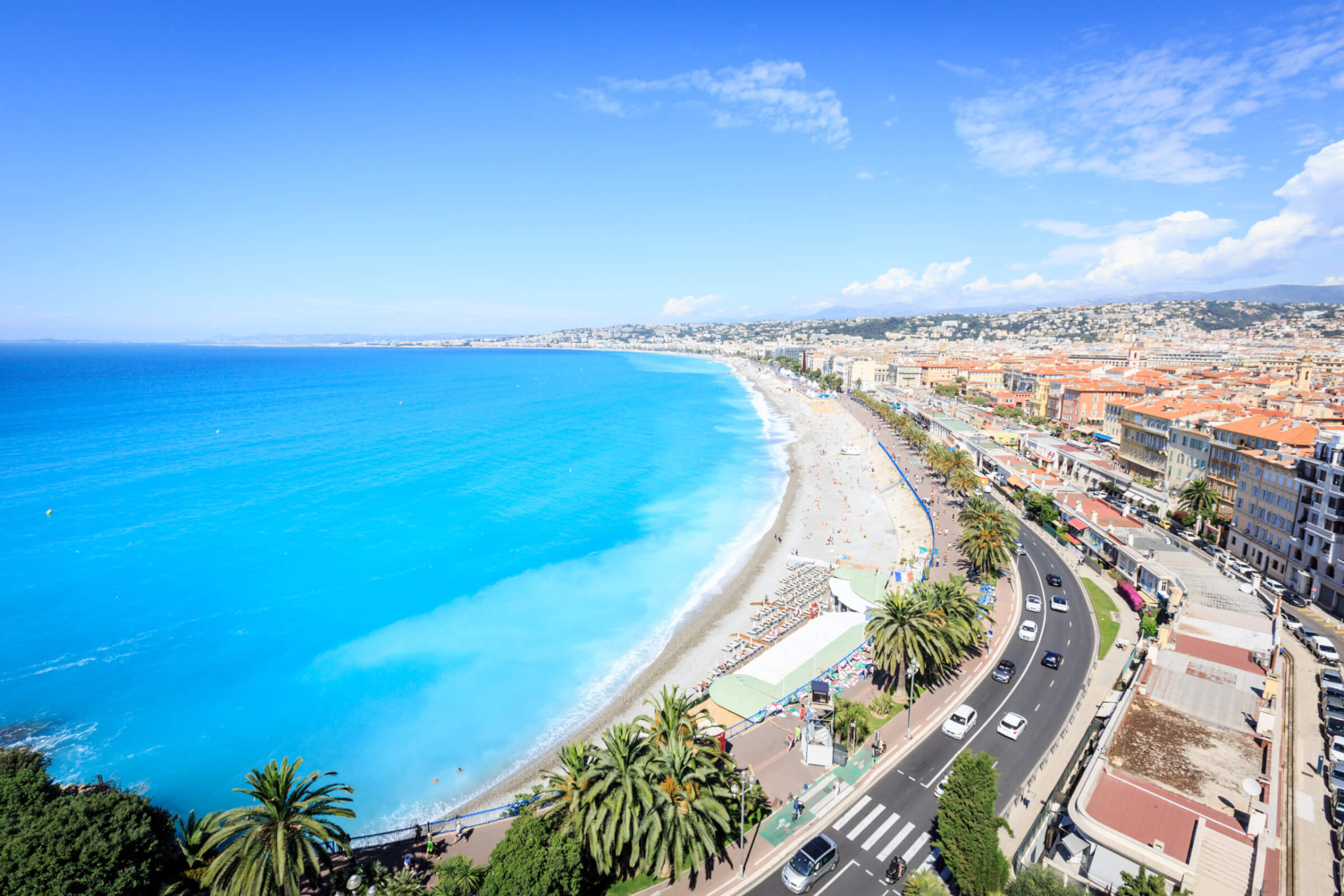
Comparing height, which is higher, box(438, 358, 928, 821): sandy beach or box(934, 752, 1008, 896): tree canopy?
box(934, 752, 1008, 896): tree canopy

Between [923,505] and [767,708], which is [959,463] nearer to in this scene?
[923,505]

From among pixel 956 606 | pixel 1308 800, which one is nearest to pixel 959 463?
pixel 956 606

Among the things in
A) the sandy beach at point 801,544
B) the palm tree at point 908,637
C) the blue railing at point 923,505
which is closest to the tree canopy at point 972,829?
the palm tree at point 908,637

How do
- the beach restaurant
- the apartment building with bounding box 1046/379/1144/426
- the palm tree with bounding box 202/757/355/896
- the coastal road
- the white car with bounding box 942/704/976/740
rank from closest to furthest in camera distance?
1. the palm tree with bounding box 202/757/355/896
2. the coastal road
3. the white car with bounding box 942/704/976/740
4. the beach restaurant
5. the apartment building with bounding box 1046/379/1144/426

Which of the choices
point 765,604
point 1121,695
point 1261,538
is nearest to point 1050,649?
point 1121,695

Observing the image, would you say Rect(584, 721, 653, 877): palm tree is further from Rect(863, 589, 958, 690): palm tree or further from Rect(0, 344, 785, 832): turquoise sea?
Rect(863, 589, 958, 690): palm tree

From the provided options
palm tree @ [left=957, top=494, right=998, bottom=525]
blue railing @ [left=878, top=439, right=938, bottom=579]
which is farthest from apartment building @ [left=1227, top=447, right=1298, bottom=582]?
blue railing @ [left=878, top=439, right=938, bottom=579]

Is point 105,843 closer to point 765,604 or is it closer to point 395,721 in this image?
point 395,721
